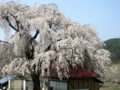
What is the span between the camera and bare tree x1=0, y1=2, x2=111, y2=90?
43.8 feet

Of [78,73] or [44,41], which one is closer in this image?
[44,41]

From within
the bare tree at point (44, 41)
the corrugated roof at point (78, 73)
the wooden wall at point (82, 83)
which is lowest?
the wooden wall at point (82, 83)

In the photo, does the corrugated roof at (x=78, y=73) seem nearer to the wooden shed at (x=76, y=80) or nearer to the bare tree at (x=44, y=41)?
the wooden shed at (x=76, y=80)

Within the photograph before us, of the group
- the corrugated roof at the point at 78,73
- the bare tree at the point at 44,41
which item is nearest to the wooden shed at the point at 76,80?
the corrugated roof at the point at 78,73

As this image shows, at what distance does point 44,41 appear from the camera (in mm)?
13914

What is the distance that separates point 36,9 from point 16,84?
14.4 m

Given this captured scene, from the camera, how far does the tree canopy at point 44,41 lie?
13.3 metres

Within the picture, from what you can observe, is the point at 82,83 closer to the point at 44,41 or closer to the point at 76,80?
the point at 76,80

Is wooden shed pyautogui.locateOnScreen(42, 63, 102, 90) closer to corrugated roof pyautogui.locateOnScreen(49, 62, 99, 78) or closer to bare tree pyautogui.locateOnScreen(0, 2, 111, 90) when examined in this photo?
corrugated roof pyautogui.locateOnScreen(49, 62, 99, 78)

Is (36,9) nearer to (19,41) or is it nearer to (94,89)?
(19,41)

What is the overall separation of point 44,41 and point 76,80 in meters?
4.30

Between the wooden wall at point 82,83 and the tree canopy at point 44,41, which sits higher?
the tree canopy at point 44,41

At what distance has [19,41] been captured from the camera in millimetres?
13688

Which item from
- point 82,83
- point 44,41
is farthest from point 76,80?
point 44,41
